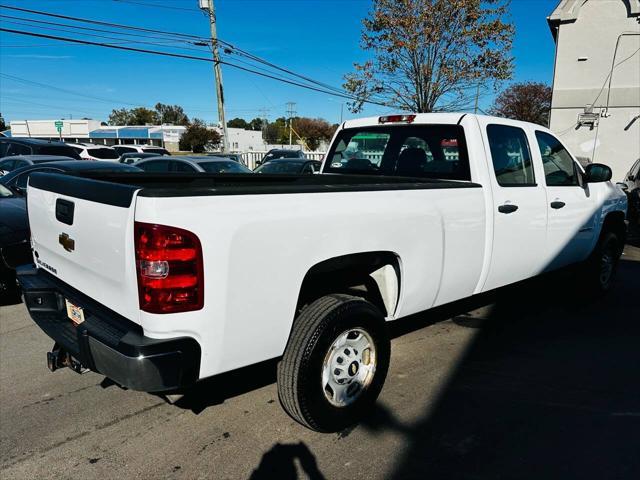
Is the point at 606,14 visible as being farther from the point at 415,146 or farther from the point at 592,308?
the point at 415,146

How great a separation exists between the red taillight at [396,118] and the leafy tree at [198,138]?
69621 millimetres

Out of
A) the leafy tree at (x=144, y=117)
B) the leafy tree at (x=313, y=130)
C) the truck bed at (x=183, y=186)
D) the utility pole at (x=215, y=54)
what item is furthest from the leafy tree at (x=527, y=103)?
the leafy tree at (x=144, y=117)

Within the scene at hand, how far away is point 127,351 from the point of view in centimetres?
212

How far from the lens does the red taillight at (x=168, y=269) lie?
80.9 inches

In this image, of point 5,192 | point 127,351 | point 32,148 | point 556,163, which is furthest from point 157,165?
point 127,351

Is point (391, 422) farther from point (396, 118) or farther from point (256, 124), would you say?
point (256, 124)

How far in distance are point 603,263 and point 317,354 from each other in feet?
15.2

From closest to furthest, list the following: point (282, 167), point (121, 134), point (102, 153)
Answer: point (282, 167)
point (102, 153)
point (121, 134)

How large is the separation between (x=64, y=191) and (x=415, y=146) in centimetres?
304

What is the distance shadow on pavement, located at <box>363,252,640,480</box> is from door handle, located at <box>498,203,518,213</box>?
1.32 metres

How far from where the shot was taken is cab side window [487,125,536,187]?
403 centimetres

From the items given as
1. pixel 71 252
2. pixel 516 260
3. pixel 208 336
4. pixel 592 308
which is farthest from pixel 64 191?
pixel 592 308

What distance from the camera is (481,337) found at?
464 cm

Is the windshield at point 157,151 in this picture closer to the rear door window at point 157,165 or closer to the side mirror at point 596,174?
the rear door window at point 157,165
